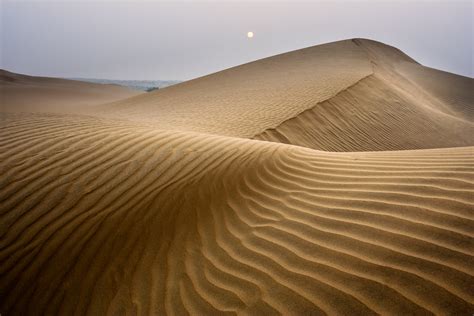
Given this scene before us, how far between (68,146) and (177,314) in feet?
8.98

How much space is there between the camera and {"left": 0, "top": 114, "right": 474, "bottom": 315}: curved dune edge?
1.85 meters

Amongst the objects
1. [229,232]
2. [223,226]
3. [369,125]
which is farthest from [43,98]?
[229,232]

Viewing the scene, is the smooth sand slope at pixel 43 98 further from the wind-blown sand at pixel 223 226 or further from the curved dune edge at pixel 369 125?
the curved dune edge at pixel 369 125

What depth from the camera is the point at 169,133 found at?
186 inches

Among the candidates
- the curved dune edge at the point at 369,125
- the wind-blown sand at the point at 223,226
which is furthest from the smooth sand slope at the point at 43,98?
the curved dune edge at the point at 369,125

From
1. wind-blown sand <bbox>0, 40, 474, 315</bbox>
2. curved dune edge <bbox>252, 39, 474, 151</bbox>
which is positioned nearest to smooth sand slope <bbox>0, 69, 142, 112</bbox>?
wind-blown sand <bbox>0, 40, 474, 315</bbox>

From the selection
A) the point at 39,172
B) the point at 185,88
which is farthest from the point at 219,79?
the point at 39,172

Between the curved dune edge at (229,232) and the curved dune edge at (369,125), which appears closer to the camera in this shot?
the curved dune edge at (229,232)

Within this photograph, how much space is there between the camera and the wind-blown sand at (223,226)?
1.86m

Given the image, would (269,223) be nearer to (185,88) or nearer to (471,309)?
(471,309)

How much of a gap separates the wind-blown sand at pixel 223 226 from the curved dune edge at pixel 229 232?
10mm

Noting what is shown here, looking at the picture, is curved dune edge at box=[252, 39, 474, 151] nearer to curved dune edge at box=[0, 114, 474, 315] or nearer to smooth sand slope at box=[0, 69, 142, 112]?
curved dune edge at box=[0, 114, 474, 315]

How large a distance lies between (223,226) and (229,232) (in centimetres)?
12

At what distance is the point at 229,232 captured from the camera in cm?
271
